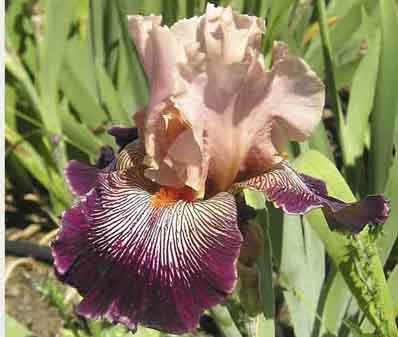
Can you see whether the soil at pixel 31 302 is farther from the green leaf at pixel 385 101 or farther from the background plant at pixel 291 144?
the green leaf at pixel 385 101

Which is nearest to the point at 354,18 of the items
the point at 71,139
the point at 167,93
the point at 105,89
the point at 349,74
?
the point at 349,74

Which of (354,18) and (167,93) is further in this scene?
(354,18)

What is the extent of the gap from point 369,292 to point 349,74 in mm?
872

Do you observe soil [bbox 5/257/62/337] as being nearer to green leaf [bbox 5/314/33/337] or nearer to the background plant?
the background plant

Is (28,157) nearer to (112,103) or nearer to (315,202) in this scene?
(112,103)

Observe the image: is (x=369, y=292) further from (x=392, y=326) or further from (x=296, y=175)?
(x=296, y=175)

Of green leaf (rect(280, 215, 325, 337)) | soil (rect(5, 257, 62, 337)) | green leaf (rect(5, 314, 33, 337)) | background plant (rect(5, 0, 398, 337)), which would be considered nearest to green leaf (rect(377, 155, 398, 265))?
background plant (rect(5, 0, 398, 337))

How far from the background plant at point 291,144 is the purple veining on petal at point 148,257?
146 millimetres

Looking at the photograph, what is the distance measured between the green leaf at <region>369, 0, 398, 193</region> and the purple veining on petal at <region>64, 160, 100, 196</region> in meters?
0.59

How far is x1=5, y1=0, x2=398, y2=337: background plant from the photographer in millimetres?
1327

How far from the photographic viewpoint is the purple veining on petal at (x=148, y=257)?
1.02m

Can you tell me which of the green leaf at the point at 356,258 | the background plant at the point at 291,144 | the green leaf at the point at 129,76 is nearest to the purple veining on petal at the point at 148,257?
the background plant at the point at 291,144

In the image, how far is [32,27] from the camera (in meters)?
2.35

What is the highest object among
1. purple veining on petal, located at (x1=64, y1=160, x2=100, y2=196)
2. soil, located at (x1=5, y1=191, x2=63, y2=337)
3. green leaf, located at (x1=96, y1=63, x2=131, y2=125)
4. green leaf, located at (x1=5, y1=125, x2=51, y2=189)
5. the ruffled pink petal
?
the ruffled pink petal
